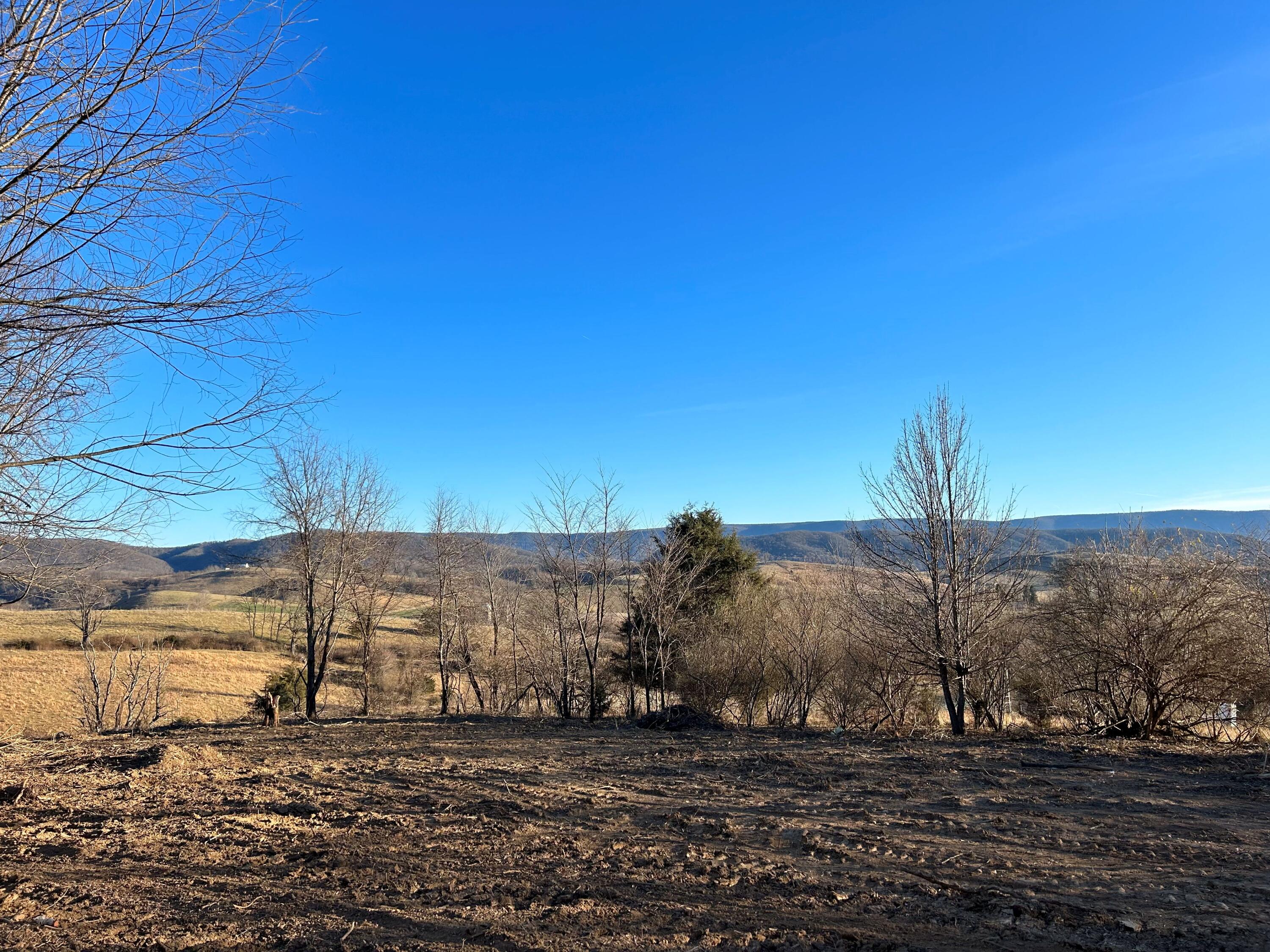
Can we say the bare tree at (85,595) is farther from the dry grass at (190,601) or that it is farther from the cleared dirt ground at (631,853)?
the dry grass at (190,601)

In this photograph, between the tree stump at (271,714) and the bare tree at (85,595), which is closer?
the bare tree at (85,595)

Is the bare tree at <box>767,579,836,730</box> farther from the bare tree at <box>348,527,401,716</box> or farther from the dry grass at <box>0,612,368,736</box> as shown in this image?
the dry grass at <box>0,612,368,736</box>

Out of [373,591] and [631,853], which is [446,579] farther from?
[631,853]

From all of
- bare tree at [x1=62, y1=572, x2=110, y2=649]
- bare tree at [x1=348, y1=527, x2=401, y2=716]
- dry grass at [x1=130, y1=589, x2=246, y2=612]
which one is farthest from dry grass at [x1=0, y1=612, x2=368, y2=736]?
dry grass at [x1=130, y1=589, x2=246, y2=612]

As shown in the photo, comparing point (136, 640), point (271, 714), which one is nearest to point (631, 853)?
point (271, 714)

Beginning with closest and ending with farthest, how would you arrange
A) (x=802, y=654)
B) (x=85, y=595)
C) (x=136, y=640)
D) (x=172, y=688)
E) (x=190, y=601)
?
(x=85, y=595), (x=802, y=654), (x=172, y=688), (x=136, y=640), (x=190, y=601)

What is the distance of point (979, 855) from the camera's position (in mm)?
4891

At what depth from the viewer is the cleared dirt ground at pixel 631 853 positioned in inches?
145

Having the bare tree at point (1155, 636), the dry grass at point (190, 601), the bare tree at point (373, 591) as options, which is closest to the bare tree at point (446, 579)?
the bare tree at point (373, 591)

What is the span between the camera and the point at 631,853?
198 inches

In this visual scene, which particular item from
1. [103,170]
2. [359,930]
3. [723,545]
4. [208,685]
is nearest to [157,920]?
[359,930]

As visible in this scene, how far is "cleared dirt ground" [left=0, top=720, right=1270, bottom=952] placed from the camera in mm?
3684

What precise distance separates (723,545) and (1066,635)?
12.8m

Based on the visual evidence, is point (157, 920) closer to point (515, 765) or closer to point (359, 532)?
point (515, 765)
